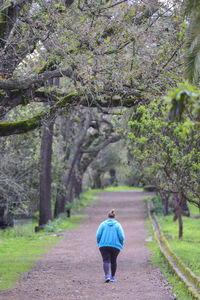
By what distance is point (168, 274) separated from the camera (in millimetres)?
12938

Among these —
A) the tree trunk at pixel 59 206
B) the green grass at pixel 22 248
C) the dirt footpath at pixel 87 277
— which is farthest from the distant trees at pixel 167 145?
the tree trunk at pixel 59 206

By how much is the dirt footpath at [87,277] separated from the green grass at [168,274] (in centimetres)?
16

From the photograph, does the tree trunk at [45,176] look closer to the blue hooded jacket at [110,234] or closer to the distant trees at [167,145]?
the distant trees at [167,145]

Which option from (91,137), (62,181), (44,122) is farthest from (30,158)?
(44,122)

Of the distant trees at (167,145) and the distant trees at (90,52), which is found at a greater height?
the distant trees at (90,52)

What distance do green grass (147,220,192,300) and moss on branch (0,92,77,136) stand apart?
4795mm

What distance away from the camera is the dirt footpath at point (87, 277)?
10758 millimetres

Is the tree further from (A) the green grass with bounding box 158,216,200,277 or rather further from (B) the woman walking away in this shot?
(A) the green grass with bounding box 158,216,200,277

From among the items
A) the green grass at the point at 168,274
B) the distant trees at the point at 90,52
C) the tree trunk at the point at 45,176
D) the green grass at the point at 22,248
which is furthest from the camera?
the tree trunk at the point at 45,176

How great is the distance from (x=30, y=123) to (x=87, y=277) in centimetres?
412

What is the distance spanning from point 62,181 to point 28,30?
1963cm

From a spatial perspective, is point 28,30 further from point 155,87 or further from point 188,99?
point 188,99

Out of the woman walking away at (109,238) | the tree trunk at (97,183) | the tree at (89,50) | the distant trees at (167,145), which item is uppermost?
the tree at (89,50)

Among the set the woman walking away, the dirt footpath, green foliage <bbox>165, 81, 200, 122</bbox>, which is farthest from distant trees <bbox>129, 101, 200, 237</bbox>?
green foliage <bbox>165, 81, 200, 122</bbox>
